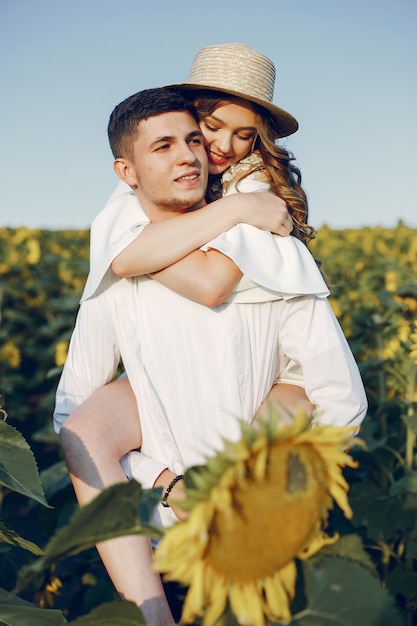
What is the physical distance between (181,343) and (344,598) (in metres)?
1.02

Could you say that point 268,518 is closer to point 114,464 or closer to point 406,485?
point 114,464

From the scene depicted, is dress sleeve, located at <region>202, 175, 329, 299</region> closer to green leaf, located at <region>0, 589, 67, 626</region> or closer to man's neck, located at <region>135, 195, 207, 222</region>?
man's neck, located at <region>135, 195, 207, 222</region>

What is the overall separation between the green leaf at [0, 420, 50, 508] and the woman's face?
112cm

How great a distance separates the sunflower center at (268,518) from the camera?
77 centimetres

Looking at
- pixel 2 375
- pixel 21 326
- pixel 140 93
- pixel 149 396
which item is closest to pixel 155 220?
pixel 140 93

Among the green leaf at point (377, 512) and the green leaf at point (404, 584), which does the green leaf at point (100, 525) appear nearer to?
the green leaf at point (404, 584)

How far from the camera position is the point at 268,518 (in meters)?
0.78

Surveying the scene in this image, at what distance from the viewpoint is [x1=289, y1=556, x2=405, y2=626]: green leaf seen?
0.82m

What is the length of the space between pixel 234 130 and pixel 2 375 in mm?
4981

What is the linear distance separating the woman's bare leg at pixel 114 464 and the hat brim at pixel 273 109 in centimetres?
87

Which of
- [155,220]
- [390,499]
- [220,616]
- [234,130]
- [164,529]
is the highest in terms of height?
[234,130]

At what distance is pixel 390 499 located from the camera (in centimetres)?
280

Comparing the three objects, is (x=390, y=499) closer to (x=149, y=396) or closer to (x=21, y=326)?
→ (x=149, y=396)

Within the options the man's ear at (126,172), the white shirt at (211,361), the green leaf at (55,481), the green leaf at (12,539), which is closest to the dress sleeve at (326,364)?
the white shirt at (211,361)
